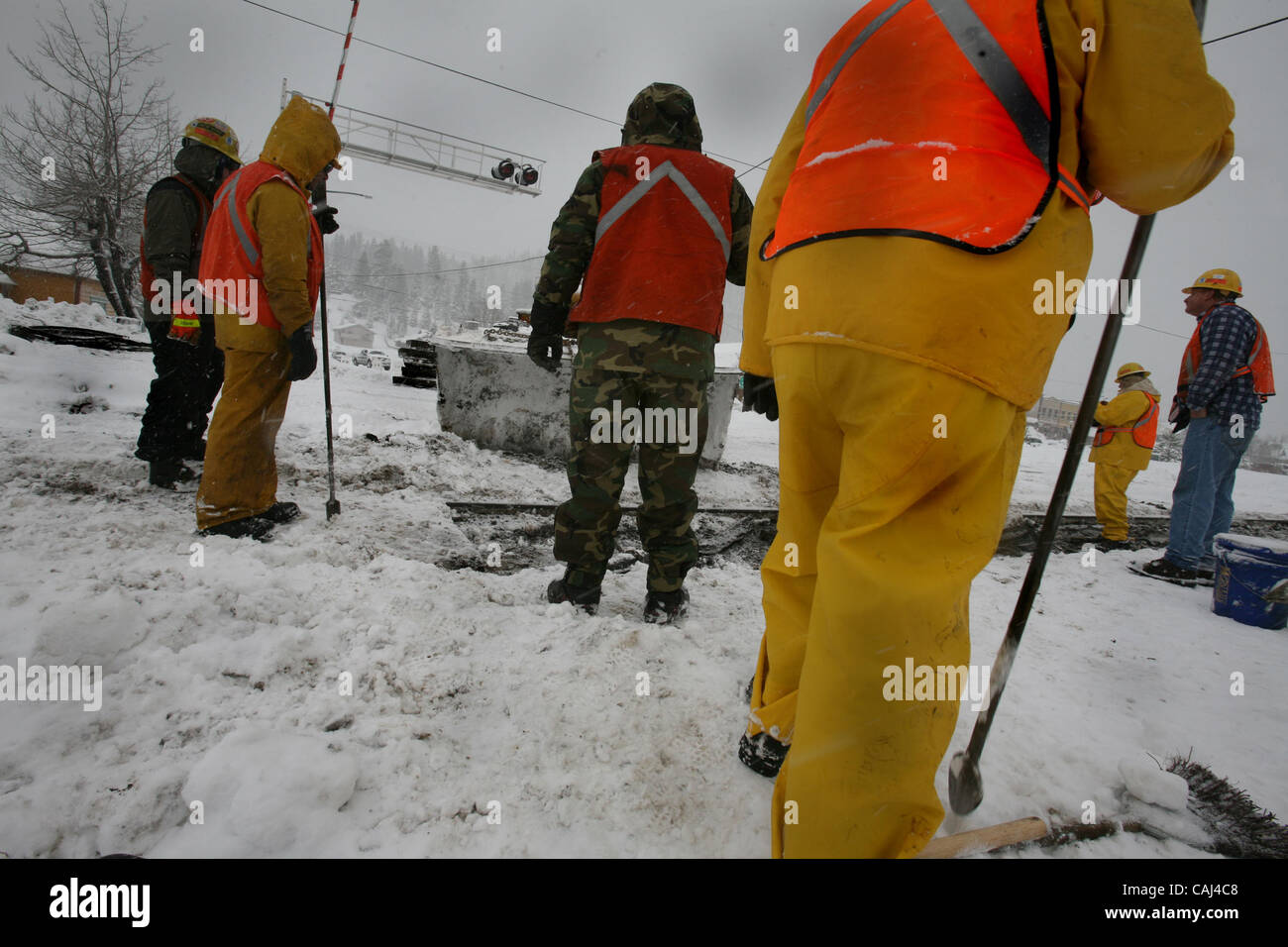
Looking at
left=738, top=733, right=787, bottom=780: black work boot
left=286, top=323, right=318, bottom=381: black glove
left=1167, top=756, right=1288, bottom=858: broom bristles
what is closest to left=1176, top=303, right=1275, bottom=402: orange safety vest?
left=1167, top=756, right=1288, bottom=858: broom bristles

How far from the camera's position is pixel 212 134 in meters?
3.71

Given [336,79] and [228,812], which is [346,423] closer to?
[336,79]

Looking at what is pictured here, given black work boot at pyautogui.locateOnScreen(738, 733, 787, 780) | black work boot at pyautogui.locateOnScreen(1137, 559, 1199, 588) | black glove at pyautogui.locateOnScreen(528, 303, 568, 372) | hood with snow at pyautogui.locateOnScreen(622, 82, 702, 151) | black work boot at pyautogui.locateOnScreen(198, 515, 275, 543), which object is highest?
hood with snow at pyautogui.locateOnScreen(622, 82, 702, 151)

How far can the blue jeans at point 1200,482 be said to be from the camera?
429 cm

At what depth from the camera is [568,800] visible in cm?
147

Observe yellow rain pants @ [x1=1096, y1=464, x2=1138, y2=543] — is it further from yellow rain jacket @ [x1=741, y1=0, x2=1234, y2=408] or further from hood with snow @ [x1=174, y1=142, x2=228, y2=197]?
hood with snow @ [x1=174, y1=142, x2=228, y2=197]

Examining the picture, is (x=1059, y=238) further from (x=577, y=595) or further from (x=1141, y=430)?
(x=1141, y=430)

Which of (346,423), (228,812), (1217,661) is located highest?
(346,423)

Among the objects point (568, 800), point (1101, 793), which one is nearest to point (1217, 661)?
point (1101, 793)

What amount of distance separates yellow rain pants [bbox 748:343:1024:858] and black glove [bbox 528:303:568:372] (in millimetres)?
1608

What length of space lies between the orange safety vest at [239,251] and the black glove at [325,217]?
Result: 399 mm

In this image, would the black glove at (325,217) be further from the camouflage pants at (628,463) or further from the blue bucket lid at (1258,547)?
the blue bucket lid at (1258,547)

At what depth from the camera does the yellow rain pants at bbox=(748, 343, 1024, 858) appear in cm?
110
